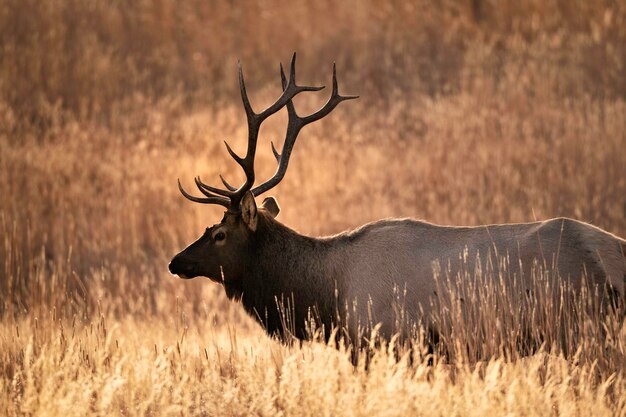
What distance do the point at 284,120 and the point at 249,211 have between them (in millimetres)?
10432

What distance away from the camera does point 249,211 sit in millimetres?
7617

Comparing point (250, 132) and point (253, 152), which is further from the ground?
point (250, 132)

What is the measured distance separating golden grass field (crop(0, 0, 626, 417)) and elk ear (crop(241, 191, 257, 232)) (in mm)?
943

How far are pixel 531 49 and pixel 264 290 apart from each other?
12.4 metres

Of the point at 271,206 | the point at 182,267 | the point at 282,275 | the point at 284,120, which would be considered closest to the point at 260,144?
the point at 284,120

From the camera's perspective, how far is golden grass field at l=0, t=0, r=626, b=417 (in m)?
8.91

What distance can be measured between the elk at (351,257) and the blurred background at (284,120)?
3790mm

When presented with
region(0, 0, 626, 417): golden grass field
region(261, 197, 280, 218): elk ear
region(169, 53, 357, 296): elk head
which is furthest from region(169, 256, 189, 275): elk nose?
region(261, 197, 280, 218): elk ear

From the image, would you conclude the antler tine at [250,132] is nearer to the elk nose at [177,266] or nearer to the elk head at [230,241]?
the elk head at [230,241]

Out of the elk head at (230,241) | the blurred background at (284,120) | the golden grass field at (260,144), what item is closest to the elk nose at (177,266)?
the elk head at (230,241)

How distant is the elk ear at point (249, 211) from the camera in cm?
753

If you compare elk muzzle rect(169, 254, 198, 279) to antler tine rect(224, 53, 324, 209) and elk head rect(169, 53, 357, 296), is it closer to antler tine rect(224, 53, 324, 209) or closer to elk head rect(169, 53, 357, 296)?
elk head rect(169, 53, 357, 296)

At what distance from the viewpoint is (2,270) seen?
12.5m

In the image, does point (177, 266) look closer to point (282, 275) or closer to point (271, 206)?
point (282, 275)
